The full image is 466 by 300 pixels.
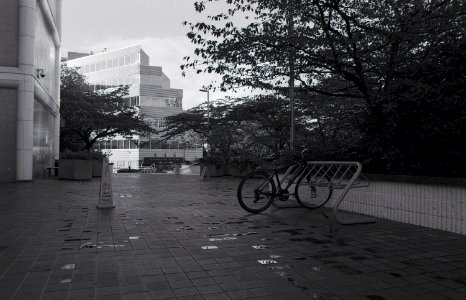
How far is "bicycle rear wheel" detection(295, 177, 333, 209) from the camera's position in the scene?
8617 millimetres

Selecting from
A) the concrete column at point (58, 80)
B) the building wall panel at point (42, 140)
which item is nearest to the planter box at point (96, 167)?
the building wall panel at point (42, 140)

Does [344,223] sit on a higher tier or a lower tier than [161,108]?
lower

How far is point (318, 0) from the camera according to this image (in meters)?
8.66

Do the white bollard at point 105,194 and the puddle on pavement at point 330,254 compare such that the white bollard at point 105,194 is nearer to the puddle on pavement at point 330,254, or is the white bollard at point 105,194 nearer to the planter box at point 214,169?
the puddle on pavement at point 330,254

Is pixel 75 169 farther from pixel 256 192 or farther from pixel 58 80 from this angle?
pixel 256 192

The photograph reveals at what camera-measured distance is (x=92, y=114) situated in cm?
2894

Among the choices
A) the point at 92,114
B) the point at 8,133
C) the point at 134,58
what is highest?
the point at 134,58

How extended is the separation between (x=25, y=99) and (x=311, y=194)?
12.5 meters

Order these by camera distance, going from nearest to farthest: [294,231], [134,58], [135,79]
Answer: [294,231] → [135,79] → [134,58]

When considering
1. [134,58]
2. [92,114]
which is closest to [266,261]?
[92,114]

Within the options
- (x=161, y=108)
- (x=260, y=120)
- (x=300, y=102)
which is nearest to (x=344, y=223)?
(x=300, y=102)

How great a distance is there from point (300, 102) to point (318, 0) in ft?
31.3

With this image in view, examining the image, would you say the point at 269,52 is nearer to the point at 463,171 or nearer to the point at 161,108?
the point at 463,171

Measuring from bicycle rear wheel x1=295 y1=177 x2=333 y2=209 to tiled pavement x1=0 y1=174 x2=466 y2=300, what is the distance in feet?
3.60
